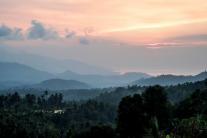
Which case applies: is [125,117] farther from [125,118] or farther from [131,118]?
[131,118]

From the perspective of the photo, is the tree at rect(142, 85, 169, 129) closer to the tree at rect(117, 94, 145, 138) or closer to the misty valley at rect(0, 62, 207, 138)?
the misty valley at rect(0, 62, 207, 138)

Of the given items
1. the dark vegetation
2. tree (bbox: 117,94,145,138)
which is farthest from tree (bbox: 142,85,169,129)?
tree (bbox: 117,94,145,138)

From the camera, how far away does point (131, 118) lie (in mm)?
55812

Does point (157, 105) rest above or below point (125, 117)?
above

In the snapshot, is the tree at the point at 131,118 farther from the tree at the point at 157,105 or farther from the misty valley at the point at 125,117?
the tree at the point at 157,105

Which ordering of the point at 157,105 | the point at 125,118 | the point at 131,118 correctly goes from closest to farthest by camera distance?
the point at 131,118 → the point at 125,118 → the point at 157,105

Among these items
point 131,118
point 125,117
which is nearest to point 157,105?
point 131,118

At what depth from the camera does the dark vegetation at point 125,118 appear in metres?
26.9

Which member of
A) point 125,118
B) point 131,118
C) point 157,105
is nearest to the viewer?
point 131,118

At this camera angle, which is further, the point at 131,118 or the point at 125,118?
the point at 125,118

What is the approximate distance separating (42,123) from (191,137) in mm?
79691

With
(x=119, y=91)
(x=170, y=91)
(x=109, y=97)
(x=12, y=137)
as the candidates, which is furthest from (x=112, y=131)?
(x=119, y=91)

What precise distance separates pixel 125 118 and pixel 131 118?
31.5 inches

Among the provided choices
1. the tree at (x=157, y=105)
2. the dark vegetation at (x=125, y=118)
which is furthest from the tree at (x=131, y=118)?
the tree at (x=157, y=105)
